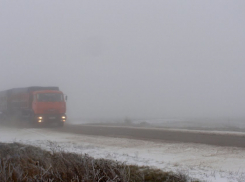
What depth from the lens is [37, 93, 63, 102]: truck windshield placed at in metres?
26.9

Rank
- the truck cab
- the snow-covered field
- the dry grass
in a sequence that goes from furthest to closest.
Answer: the truck cab, the snow-covered field, the dry grass

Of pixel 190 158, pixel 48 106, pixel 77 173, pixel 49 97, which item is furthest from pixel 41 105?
pixel 77 173

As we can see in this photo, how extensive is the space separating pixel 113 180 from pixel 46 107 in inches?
838

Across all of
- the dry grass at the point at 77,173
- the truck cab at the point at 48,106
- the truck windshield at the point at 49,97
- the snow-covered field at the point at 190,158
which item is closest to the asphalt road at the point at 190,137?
the snow-covered field at the point at 190,158

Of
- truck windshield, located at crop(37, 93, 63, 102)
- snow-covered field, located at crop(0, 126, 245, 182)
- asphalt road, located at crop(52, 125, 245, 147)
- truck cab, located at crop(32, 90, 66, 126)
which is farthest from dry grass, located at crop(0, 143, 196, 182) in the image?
truck windshield, located at crop(37, 93, 63, 102)

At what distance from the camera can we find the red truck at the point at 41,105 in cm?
2679

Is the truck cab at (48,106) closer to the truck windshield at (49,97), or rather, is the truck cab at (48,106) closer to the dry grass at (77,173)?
the truck windshield at (49,97)

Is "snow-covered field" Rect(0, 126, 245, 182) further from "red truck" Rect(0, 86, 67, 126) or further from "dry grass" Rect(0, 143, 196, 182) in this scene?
"red truck" Rect(0, 86, 67, 126)

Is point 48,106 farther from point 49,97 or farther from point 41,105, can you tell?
point 49,97

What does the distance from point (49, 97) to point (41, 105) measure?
0.92 metres

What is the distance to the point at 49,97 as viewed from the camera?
27.1 metres

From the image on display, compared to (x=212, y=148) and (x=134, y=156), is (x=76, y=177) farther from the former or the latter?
(x=212, y=148)

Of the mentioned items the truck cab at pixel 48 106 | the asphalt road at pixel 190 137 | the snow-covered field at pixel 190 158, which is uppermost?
the truck cab at pixel 48 106

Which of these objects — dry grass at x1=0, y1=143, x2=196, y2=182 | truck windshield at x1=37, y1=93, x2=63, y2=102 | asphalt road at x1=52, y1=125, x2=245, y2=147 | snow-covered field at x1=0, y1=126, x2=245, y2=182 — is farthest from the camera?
truck windshield at x1=37, y1=93, x2=63, y2=102
